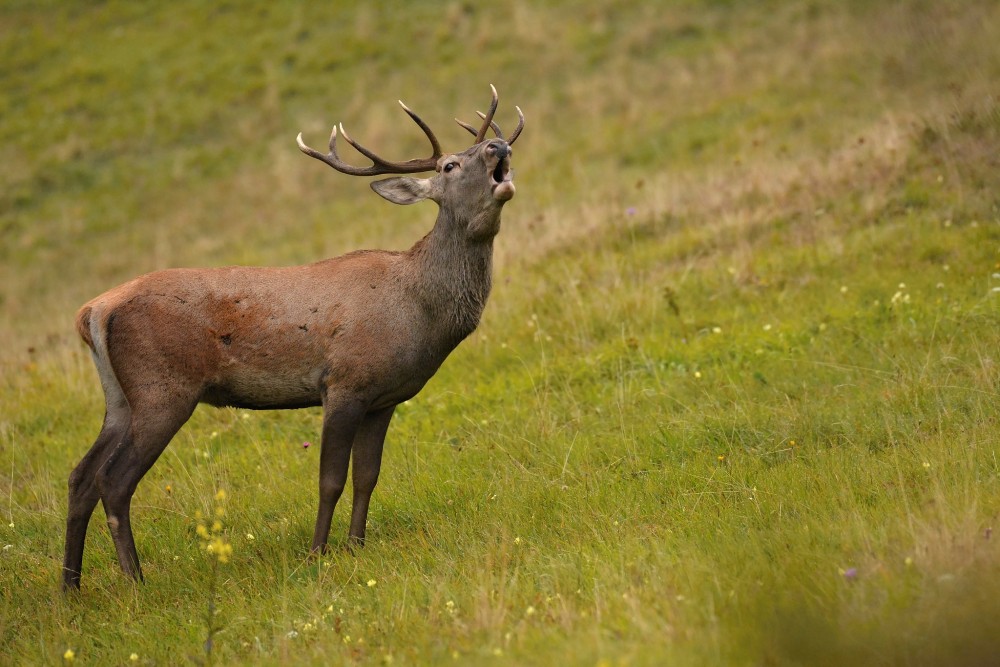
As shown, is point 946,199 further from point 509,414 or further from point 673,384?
point 509,414

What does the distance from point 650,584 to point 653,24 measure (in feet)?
57.3

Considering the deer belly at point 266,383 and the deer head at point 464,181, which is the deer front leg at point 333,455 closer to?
the deer belly at point 266,383

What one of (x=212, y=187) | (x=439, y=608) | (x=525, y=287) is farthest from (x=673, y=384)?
(x=212, y=187)

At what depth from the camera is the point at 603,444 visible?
6500 mm

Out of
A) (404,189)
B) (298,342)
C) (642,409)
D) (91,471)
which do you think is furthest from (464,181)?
(91,471)

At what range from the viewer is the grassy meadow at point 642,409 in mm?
4203

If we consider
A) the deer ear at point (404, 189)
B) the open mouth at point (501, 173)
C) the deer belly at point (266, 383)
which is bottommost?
the deer belly at point (266, 383)

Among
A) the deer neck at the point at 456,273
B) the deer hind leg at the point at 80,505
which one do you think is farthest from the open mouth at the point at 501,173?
the deer hind leg at the point at 80,505

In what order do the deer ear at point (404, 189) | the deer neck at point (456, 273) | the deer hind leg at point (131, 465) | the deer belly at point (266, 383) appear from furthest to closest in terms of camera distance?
1. the deer ear at point (404, 189)
2. the deer neck at point (456, 273)
3. the deer belly at point (266, 383)
4. the deer hind leg at point (131, 465)

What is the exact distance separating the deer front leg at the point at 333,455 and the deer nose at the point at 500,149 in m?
1.57

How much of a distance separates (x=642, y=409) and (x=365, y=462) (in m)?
1.96

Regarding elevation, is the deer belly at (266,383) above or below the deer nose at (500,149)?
below

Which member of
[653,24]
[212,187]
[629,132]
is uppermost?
[653,24]

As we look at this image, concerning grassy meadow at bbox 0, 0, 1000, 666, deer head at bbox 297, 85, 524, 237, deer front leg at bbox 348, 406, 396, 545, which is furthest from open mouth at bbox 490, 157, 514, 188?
grassy meadow at bbox 0, 0, 1000, 666
